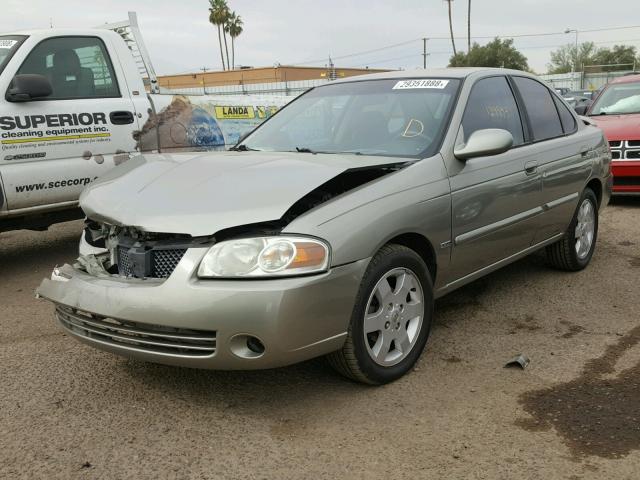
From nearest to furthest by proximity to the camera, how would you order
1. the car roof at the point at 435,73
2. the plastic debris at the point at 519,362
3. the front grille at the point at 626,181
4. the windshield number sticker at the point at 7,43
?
1. the plastic debris at the point at 519,362
2. the car roof at the point at 435,73
3. the windshield number sticker at the point at 7,43
4. the front grille at the point at 626,181

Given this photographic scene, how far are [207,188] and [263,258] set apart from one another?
1.92ft

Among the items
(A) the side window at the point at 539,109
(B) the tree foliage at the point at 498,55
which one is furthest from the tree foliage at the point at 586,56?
(A) the side window at the point at 539,109

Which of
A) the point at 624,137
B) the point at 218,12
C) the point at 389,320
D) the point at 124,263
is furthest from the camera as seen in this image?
the point at 218,12

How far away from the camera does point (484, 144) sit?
11.9 ft

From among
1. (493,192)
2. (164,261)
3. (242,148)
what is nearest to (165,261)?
(164,261)

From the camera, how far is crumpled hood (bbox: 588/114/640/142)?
26.1 feet

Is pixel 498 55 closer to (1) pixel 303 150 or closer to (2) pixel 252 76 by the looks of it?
(2) pixel 252 76

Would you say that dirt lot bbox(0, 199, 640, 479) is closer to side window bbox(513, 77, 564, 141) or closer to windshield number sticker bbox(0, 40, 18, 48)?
side window bbox(513, 77, 564, 141)

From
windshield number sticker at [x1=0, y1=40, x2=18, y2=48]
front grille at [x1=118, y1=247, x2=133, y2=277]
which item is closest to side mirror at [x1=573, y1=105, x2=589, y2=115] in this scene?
windshield number sticker at [x1=0, y1=40, x2=18, y2=48]

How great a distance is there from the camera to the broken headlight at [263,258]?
2.76m

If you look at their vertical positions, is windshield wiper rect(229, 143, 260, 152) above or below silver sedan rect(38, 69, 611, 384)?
above

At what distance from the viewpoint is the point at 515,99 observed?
461cm

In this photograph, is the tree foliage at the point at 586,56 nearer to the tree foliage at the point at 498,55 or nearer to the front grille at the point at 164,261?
the tree foliage at the point at 498,55

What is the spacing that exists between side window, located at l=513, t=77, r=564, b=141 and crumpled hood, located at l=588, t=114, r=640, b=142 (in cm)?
318
